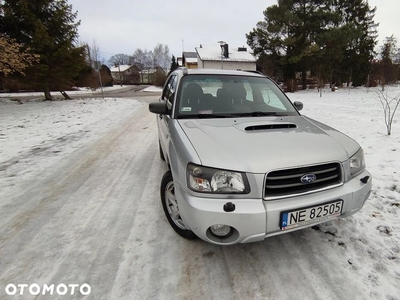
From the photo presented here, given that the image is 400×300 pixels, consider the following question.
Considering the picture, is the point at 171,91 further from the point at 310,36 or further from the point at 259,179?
the point at 310,36

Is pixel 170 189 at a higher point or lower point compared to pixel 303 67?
lower

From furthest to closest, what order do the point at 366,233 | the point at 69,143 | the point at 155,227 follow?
the point at 69,143, the point at 155,227, the point at 366,233

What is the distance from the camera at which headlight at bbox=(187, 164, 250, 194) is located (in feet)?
5.70

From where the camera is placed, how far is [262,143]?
1.95 metres

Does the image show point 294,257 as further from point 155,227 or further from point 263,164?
point 155,227

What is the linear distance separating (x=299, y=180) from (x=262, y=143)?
42 centimetres

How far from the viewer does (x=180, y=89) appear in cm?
299

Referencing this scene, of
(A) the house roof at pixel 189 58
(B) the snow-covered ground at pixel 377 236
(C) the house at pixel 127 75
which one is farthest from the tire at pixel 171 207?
(C) the house at pixel 127 75

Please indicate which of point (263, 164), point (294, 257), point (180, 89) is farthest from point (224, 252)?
point (180, 89)

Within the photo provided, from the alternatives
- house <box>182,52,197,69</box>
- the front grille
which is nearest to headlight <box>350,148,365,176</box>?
the front grille

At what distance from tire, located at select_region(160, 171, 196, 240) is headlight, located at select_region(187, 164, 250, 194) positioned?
0.65 meters

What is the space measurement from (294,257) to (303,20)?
30775 mm

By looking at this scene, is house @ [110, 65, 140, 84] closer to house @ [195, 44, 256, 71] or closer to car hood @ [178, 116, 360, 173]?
house @ [195, 44, 256, 71]

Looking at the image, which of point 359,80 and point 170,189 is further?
point 359,80
